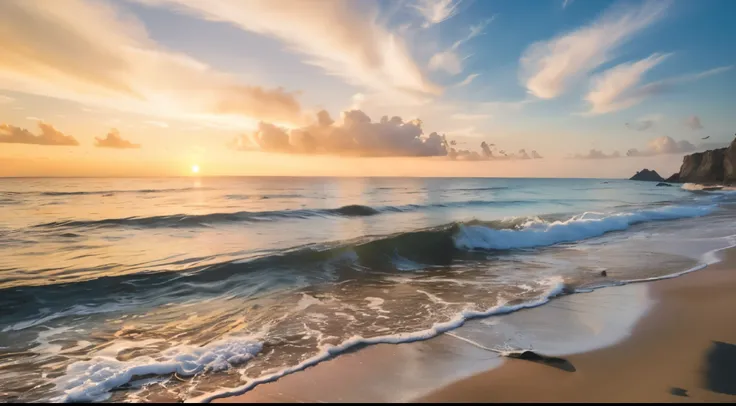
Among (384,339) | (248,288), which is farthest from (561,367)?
(248,288)

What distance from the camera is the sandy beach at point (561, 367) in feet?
13.4

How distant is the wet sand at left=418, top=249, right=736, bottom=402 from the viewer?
3998 mm

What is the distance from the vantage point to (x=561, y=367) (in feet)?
15.3

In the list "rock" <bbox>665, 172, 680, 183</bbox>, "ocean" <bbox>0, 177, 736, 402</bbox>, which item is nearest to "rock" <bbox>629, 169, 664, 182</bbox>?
"rock" <bbox>665, 172, 680, 183</bbox>

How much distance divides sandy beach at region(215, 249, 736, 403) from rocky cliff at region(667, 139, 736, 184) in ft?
308

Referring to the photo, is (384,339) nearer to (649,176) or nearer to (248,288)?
(248,288)

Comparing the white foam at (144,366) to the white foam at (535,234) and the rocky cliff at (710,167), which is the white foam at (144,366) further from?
the rocky cliff at (710,167)

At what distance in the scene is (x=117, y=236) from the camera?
16.7 metres

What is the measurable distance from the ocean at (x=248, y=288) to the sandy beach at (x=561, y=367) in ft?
1.45

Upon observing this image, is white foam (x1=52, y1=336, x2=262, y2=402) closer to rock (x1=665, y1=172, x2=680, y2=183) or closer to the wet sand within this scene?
the wet sand

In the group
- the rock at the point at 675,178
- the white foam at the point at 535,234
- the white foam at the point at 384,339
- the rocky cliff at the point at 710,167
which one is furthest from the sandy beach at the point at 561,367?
the rock at the point at 675,178

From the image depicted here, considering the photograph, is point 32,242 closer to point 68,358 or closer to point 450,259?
point 68,358

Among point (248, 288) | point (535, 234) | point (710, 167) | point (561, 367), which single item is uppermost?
point (710, 167)

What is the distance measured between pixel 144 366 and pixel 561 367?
5.34 metres
